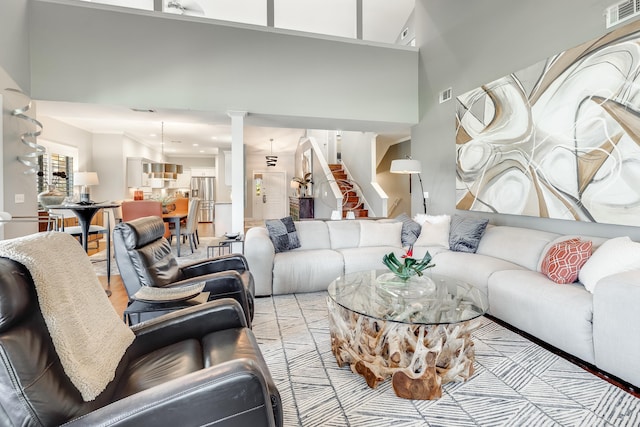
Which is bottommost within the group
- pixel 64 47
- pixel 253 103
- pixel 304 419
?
pixel 304 419

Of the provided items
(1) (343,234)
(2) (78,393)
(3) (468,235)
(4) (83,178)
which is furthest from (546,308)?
(4) (83,178)

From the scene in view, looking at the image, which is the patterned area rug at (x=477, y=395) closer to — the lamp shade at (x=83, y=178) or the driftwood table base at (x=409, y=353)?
the driftwood table base at (x=409, y=353)

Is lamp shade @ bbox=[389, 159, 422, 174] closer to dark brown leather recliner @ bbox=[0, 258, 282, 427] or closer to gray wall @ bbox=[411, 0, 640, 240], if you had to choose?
gray wall @ bbox=[411, 0, 640, 240]

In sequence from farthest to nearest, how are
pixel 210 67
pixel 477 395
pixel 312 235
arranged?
pixel 210 67, pixel 312 235, pixel 477 395

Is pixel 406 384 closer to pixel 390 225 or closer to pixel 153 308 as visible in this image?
pixel 153 308

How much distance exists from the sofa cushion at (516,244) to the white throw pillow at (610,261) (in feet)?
2.17

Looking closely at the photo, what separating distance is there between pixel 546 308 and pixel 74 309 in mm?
2943

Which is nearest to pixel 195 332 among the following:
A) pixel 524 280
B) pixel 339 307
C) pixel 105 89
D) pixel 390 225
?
pixel 339 307

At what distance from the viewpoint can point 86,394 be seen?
112cm

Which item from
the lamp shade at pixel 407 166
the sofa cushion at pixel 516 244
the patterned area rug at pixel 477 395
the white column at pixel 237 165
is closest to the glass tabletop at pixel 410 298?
the patterned area rug at pixel 477 395

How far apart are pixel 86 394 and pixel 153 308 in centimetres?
102

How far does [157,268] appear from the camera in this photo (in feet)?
8.29

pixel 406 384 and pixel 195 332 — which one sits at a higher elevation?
pixel 195 332

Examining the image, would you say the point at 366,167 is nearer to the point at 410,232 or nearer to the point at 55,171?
the point at 410,232
